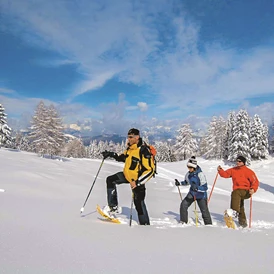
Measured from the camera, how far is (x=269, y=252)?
327 centimetres

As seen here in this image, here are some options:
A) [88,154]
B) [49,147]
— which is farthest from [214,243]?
[88,154]

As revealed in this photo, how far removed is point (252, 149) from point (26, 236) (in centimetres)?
5213

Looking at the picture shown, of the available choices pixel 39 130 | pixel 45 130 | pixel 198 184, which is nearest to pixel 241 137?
pixel 45 130

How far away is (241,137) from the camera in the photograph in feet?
149

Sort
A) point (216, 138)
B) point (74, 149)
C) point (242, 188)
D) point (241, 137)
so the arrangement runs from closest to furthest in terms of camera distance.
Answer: point (242, 188) < point (241, 137) < point (216, 138) < point (74, 149)

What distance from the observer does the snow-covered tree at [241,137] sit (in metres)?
45.2

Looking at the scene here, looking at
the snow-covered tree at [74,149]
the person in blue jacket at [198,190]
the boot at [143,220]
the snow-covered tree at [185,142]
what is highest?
the snow-covered tree at [185,142]

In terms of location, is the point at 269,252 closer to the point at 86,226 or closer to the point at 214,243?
the point at 214,243

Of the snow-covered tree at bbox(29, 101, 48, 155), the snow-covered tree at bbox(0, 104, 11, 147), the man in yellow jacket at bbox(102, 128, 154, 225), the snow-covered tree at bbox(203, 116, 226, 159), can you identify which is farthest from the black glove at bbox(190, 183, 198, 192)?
the snow-covered tree at bbox(203, 116, 226, 159)

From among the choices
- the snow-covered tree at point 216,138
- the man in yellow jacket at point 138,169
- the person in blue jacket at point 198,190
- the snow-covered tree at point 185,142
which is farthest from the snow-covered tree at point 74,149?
the man in yellow jacket at point 138,169

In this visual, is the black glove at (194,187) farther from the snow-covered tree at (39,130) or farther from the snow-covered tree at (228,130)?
the snow-covered tree at (228,130)

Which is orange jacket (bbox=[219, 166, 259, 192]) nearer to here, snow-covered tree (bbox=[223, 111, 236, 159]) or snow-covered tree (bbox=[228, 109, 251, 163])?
snow-covered tree (bbox=[228, 109, 251, 163])

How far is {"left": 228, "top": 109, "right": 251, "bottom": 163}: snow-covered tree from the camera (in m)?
45.2

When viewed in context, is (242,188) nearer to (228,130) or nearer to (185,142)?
(228,130)
